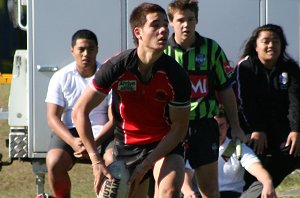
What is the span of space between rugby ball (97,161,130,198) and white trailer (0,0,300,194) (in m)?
2.69

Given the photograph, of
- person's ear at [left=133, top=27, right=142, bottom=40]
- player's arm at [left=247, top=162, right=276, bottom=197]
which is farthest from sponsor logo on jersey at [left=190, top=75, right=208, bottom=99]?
person's ear at [left=133, top=27, right=142, bottom=40]

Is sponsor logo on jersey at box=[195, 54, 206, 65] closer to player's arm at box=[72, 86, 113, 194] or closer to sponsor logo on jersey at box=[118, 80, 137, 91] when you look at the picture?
sponsor logo on jersey at box=[118, 80, 137, 91]

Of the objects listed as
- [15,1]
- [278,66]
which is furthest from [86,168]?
[278,66]

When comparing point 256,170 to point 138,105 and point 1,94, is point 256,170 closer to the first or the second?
point 138,105

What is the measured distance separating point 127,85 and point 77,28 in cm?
266

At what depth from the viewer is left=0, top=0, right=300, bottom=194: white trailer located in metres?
8.83

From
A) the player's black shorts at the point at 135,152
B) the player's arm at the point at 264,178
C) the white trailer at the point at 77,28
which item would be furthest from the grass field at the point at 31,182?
the player's black shorts at the point at 135,152

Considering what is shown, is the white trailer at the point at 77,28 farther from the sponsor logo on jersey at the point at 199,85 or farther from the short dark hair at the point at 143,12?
the short dark hair at the point at 143,12

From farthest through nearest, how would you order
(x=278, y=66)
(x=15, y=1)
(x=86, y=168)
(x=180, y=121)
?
(x=86, y=168) < (x=15, y=1) < (x=278, y=66) < (x=180, y=121)

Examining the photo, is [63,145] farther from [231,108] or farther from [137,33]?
[137,33]

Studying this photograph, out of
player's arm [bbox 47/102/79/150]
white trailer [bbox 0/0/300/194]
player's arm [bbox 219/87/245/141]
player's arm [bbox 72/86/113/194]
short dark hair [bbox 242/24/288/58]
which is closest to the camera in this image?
player's arm [bbox 72/86/113/194]

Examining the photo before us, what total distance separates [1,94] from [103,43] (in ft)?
17.8

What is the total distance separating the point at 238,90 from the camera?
27.5 feet

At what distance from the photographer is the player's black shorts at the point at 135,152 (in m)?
6.53
